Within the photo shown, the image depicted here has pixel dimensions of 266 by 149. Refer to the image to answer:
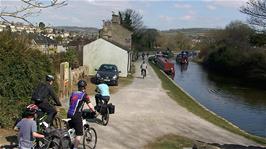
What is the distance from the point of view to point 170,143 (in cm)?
1634

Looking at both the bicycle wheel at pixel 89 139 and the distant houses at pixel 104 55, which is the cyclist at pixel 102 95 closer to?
the bicycle wheel at pixel 89 139

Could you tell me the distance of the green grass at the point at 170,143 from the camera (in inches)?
615

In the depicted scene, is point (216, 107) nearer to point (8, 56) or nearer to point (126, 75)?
Answer: point (126, 75)

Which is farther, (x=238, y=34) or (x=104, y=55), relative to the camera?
(x=238, y=34)

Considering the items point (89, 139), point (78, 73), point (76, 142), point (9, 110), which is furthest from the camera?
point (78, 73)

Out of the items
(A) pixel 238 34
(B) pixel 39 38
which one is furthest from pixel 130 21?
(B) pixel 39 38

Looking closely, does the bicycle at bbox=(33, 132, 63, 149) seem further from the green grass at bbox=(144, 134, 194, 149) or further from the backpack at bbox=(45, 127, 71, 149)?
the green grass at bbox=(144, 134, 194, 149)

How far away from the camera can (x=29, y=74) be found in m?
15.2

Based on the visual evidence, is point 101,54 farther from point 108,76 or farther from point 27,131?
point 27,131

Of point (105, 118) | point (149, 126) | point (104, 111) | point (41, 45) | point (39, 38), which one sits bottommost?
point (149, 126)

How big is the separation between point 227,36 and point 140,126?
7851 cm

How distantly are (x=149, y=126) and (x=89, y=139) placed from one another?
651 centimetres

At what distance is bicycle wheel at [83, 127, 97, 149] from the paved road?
0.86 meters

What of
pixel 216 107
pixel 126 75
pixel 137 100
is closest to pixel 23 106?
pixel 137 100
